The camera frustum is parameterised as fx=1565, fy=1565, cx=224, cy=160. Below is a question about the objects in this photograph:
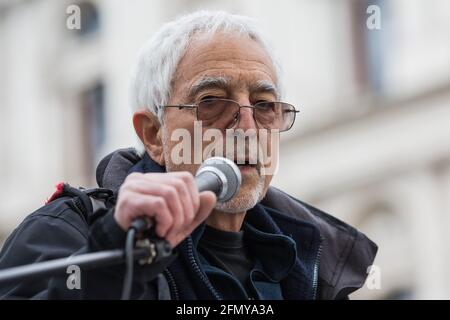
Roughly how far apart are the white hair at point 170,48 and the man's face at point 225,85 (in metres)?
0.02

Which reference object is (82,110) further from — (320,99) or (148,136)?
(148,136)

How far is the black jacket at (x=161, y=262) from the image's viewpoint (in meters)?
3.46

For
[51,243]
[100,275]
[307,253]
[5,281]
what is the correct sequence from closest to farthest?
[5,281] → [100,275] → [51,243] → [307,253]

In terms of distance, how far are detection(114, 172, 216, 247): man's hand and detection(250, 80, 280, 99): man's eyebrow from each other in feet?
3.13

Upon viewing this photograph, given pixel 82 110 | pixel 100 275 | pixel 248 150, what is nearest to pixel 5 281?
pixel 100 275

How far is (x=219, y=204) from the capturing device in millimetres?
4133

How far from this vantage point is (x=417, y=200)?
17.3 meters

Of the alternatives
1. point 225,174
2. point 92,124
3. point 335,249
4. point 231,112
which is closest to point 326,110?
point 92,124

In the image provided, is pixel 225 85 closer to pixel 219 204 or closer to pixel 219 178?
pixel 219 204

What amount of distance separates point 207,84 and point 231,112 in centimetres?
15

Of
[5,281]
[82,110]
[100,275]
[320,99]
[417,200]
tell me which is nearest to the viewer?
[5,281]

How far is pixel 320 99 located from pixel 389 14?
1.40 meters

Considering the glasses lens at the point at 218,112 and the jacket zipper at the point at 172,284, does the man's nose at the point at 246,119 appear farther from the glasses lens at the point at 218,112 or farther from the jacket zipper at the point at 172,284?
the jacket zipper at the point at 172,284

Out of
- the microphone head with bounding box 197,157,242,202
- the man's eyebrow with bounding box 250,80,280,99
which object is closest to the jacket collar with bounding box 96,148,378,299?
the man's eyebrow with bounding box 250,80,280,99
